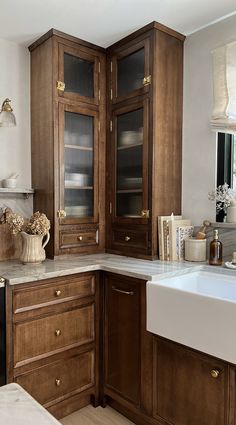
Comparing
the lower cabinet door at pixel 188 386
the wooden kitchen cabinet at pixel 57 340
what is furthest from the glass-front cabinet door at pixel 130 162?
the lower cabinet door at pixel 188 386

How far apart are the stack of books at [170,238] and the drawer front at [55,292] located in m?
0.51

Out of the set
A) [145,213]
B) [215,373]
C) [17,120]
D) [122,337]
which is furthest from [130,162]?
[215,373]

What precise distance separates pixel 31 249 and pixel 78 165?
70 cm

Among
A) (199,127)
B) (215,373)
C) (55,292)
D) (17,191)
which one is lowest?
(215,373)

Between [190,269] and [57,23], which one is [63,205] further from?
[57,23]

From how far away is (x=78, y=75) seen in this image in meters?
2.35

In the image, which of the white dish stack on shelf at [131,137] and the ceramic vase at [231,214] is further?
the white dish stack on shelf at [131,137]

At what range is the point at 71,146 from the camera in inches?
91.4

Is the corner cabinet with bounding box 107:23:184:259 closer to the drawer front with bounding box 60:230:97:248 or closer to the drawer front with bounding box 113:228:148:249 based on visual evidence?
the drawer front with bounding box 113:228:148:249

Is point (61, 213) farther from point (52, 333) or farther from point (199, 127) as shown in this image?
point (199, 127)

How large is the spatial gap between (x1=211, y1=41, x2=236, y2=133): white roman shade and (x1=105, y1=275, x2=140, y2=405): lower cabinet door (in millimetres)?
1123

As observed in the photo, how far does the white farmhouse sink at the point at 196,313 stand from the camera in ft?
4.48

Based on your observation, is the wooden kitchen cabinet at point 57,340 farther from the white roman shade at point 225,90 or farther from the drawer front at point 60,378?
the white roman shade at point 225,90

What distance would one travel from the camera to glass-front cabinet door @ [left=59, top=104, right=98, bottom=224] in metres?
2.27
